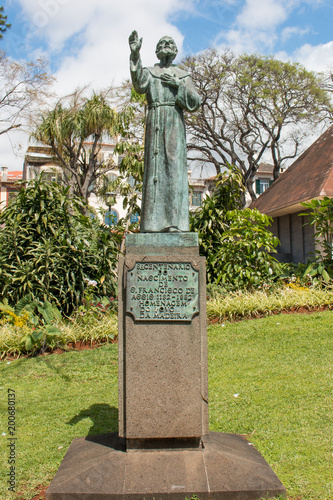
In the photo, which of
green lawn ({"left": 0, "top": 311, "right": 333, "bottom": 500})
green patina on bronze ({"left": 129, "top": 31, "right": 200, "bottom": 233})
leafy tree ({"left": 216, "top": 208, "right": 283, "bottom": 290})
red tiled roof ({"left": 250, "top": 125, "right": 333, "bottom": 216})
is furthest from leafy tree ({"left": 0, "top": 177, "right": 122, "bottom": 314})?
red tiled roof ({"left": 250, "top": 125, "right": 333, "bottom": 216})

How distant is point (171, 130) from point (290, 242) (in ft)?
42.2

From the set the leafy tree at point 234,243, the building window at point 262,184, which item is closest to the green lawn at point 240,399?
the leafy tree at point 234,243

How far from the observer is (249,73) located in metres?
23.7

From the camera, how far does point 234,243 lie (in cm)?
1023

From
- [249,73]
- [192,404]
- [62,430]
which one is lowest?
[62,430]

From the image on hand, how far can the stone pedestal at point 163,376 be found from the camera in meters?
3.50

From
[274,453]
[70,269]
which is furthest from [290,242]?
[274,453]

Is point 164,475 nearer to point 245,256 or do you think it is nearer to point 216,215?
point 245,256

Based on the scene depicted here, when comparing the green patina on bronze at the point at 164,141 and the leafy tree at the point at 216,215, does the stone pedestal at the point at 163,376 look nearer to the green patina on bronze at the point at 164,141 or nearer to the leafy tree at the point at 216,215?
the green patina on bronze at the point at 164,141

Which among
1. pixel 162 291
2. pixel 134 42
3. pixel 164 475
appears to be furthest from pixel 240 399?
pixel 134 42

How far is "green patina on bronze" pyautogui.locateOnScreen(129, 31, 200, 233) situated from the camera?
3959 mm

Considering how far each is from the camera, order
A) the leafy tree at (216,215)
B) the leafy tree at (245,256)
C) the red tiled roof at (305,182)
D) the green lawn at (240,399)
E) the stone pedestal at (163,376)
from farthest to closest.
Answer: the red tiled roof at (305,182), the leafy tree at (216,215), the leafy tree at (245,256), the green lawn at (240,399), the stone pedestal at (163,376)

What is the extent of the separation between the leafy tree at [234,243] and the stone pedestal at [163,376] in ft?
21.0

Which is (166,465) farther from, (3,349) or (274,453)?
(3,349)
